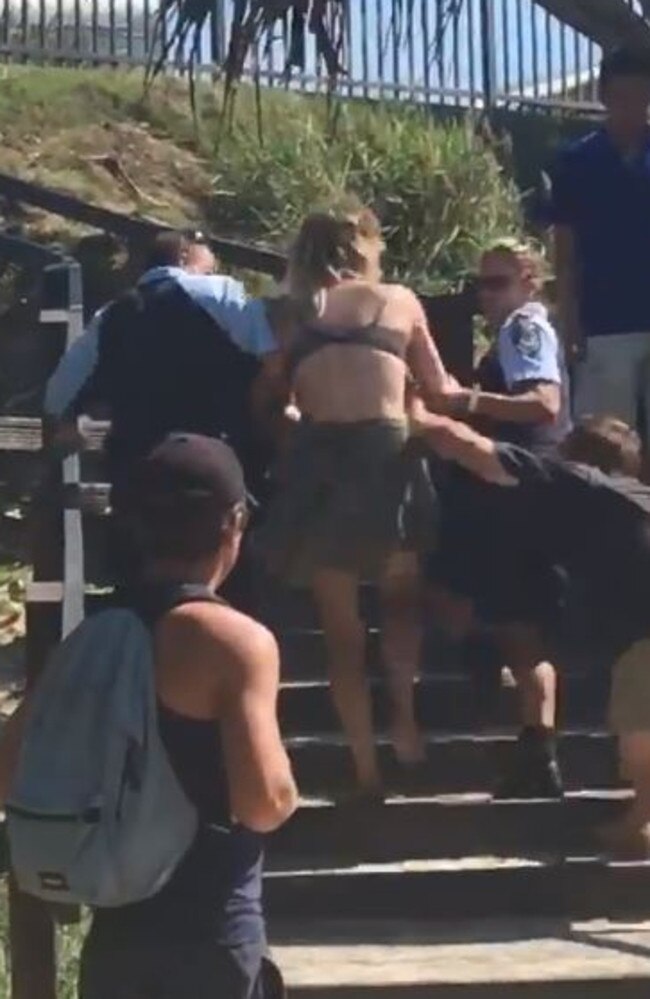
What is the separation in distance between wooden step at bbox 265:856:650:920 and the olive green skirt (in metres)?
0.83

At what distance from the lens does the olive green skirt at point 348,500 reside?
7.07 meters

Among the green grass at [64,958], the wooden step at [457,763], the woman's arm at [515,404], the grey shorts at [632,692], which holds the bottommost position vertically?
the green grass at [64,958]

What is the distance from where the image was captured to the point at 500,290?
7617 millimetres

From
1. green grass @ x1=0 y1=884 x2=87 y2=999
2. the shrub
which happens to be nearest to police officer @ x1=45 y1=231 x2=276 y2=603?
green grass @ x1=0 y1=884 x2=87 y2=999

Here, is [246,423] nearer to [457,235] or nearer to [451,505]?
[451,505]

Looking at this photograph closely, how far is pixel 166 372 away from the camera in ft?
23.8

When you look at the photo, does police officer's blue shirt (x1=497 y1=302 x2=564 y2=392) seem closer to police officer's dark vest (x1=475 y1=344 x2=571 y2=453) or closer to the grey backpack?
police officer's dark vest (x1=475 y1=344 x2=571 y2=453)

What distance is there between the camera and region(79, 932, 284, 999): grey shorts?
13.8 feet

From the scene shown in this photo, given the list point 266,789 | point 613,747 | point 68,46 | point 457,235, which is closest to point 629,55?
point 613,747

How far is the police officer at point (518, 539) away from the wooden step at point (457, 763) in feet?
0.77

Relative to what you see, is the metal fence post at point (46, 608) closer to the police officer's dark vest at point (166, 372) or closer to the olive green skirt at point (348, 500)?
the police officer's dark vest at point (166, 372)

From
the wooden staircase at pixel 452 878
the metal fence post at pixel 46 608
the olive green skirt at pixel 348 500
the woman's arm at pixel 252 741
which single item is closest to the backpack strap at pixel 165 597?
the woman's arm at pixel 252 741

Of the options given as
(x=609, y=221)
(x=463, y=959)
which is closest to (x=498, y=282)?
(x=609, y=221)

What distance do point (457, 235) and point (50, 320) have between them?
476 centimetres
